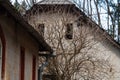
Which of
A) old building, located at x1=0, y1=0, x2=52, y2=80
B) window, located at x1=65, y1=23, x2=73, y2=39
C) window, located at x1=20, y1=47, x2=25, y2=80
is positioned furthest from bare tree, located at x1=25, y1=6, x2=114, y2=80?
window, located at x1=20, y1=47, x2=25, y2=80

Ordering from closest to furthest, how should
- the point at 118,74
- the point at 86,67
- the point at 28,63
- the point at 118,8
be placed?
1. the point at 28,63
2. the point at 86,67
3. the point at 118,74
4. the point at 118,8

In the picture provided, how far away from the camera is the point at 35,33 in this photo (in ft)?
53.3

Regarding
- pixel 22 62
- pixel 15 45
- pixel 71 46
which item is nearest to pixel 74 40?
pixel 71 46

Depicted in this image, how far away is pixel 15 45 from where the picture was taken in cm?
1538

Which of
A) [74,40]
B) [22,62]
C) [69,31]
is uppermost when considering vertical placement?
[69,31]

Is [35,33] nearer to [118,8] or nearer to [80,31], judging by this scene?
[80,31]

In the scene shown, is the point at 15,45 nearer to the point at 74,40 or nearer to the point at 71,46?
the point at 74,40

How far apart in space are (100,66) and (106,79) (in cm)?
285

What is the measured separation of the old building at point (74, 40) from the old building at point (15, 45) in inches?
393

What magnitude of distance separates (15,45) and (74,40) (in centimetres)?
1491

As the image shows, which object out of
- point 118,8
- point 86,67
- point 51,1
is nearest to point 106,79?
point 86,67

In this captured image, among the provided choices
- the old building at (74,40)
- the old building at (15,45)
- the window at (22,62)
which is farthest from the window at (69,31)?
the window at (22,62)

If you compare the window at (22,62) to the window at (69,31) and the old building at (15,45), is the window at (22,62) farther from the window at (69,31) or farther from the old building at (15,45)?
the window at (69,31)

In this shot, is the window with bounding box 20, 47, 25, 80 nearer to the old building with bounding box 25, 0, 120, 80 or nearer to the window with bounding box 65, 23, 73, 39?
the old building with bounding box 25, 0, 120, 80
